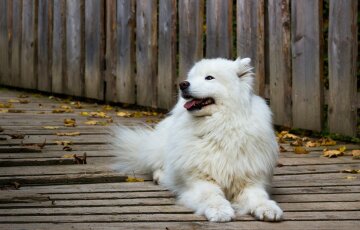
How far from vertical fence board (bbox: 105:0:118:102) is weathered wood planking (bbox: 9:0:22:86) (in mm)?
2099

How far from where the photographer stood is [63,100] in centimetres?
948

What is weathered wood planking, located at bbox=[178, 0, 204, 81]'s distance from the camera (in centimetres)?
728

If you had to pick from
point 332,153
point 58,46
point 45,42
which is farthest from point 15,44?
point 332,153

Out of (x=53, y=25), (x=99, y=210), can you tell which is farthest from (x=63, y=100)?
(x=99, y=210)

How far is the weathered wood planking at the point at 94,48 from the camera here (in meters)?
8.64

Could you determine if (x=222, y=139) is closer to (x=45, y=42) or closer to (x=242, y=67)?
(x=242, y=67)

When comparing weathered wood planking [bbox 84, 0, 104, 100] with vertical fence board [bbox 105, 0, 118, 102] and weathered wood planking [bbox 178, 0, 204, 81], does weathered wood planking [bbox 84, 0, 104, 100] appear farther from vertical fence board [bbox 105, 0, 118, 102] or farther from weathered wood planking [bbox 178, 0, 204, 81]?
weathered wood planking [bbox 178, 0, 204, 81]

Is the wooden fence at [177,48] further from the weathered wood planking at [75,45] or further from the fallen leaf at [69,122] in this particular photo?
the fallen leaf at [69,122]

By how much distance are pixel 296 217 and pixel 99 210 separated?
1060mm

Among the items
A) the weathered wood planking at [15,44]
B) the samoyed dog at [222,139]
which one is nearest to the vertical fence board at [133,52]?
the weathered wood planking at [15,44]

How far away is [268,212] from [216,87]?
3.03 ft

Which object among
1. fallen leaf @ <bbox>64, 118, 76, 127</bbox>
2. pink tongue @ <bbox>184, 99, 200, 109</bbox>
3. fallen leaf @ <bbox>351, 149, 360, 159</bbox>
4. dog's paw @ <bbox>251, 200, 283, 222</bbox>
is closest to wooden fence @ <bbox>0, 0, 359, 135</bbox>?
fallen leaf @ <bbox>351, 149, 360, 159</bbox>

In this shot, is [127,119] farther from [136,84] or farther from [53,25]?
[53,25]

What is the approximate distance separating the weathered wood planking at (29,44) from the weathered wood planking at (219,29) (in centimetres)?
353
